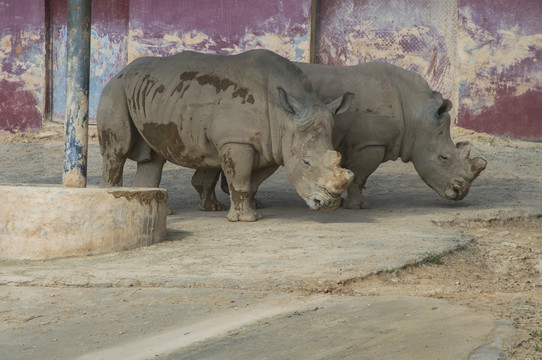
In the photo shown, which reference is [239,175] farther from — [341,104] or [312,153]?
[341,104]

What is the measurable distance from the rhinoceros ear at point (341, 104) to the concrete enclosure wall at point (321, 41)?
5.12 meters

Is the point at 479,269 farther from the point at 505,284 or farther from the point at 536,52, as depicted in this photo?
the point at 536,52

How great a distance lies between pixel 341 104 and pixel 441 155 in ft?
4.82

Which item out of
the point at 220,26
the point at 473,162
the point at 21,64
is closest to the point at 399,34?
the point at 220,26

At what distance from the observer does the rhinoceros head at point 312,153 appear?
7.26 meters

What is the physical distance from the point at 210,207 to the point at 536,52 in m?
6.22

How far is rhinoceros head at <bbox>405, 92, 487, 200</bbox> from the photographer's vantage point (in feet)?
28.3

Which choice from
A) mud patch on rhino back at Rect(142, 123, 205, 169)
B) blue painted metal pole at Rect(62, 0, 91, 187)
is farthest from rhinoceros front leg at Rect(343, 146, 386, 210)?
blue painted metal pole at Rect(62, 0, 91, 187)

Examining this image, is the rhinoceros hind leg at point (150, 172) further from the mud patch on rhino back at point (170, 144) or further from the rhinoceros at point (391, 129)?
the rhinoceros at point (391, 129)

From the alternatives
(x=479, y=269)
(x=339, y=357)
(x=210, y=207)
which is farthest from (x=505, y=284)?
(x=210, y=207)

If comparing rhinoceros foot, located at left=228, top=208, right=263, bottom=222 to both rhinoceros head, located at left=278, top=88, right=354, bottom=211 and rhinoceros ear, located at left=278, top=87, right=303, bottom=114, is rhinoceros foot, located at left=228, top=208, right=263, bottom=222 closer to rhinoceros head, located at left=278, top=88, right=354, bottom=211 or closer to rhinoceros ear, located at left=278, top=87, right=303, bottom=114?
rhinoceros head, located at left=278, top=88, right=354, bottom=211

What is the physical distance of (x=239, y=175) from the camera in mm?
7824

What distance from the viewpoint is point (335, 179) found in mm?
7160

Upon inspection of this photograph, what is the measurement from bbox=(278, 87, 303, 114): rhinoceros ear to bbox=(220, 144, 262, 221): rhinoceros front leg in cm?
52
